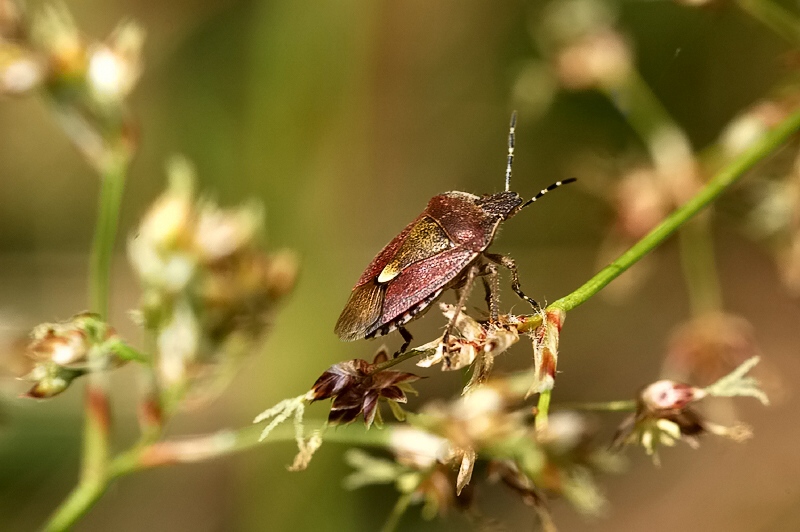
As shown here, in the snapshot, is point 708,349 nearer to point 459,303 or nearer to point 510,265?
point 510,265

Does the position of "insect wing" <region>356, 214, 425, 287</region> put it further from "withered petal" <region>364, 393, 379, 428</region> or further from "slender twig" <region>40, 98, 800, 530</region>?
"withered petal" <region>364, 393, 379, 428</region>

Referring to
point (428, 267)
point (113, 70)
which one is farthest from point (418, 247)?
point (113, 70)

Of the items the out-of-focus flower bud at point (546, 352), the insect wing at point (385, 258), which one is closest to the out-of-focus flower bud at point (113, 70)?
the insect wing at point (385, 258)

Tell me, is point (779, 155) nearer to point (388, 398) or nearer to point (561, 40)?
point (561, 40)

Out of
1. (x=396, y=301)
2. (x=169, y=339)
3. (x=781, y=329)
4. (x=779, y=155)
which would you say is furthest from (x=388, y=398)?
(x=781, y=329)

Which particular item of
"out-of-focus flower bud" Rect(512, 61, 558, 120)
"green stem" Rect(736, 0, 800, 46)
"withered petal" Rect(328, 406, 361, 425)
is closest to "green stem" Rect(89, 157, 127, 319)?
"withered petal" Rect(328, 406, 361, 425)

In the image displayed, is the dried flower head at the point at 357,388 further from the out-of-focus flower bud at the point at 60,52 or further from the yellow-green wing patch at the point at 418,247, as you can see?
the out-of-focus flower bud at the point at 60,52
